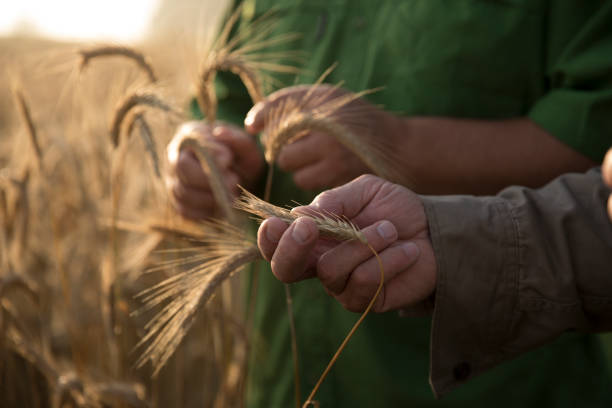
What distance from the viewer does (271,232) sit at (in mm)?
626

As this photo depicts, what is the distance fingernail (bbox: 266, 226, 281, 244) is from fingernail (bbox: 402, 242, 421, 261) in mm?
175

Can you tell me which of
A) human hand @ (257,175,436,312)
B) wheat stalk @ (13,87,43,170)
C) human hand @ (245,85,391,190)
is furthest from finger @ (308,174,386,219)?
wheat stalk @ (13,87,43,170)

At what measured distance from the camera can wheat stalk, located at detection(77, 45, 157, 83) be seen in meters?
1.12

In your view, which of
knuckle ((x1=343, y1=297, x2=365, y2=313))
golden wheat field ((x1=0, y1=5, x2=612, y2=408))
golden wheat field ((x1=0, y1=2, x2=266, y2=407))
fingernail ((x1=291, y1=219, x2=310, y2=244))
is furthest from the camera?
golden wheat field ((x1=0, y1=2, x2=266, y2=407))

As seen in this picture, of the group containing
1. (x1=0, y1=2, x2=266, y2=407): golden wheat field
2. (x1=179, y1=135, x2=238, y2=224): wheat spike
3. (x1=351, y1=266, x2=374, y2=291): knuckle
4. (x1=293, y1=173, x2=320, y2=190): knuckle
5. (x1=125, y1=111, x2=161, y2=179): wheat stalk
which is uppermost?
(x1=125, y1=111, x2=161, y2=179): wheat stalk

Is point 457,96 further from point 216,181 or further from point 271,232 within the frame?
point 271,232

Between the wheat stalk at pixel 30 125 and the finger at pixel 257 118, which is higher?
the finger at pixel 257 118

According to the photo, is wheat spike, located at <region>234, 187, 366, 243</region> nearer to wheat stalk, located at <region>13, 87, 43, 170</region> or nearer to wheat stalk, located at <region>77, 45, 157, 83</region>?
wheat stalk, located at <region>77, 45, 157, 83</region>

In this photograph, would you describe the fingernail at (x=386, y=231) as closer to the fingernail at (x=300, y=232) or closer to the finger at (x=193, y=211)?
the fingernail at (x=300, y=232)

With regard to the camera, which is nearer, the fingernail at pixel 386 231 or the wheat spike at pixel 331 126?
the fingernail at pixel 386 231

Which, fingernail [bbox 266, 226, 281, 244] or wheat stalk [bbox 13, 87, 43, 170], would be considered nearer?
fingernail [bbox 266, 226, 281, 244]

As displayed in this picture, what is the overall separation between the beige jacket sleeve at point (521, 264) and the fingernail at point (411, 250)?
0.14ft

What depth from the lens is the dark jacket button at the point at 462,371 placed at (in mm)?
785

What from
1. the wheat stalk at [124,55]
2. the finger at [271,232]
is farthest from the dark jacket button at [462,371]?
the wheat stalk at [124,55]
